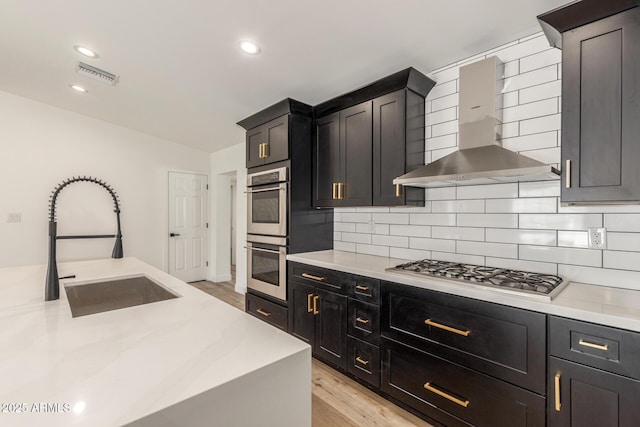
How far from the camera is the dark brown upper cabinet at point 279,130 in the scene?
2.79 metres

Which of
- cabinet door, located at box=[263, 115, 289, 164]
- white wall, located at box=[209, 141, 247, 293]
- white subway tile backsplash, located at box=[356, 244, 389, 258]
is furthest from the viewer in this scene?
white wall, located at box=[209, 141, 247, 293]

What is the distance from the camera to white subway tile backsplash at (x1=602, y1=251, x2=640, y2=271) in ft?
5.06

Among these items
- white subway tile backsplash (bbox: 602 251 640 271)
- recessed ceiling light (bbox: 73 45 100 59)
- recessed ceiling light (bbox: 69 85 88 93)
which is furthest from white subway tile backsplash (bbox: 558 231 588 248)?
recessed ceiling light (bbox: 69 85 88 93)

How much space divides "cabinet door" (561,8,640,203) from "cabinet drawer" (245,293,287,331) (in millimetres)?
2366

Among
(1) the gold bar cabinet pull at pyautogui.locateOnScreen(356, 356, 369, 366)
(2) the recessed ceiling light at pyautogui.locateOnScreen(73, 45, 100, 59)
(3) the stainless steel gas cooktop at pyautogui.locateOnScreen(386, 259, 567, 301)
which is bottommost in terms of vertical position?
(1) the gold bar cabinet pull at pyautogui.locateOnScreen(356, 356, 369, 366)

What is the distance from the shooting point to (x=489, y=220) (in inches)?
80.9

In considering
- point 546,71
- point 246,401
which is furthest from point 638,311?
point 246,401

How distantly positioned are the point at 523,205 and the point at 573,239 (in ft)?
1.06

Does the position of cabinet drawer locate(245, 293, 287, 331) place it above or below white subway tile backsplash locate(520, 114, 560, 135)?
below

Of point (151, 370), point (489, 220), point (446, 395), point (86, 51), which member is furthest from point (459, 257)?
point (86, 51)

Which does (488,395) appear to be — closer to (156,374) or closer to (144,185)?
(156,374)

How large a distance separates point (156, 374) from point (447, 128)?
2.33 meters

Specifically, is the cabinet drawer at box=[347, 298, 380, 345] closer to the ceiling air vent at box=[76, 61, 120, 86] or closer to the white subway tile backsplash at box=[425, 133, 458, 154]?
the white subway tile backsplash at box=[425, 133, 458, 154]

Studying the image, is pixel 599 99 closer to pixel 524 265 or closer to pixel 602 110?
pixel 602 110
